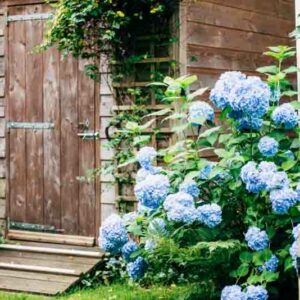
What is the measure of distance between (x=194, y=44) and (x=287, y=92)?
1.80 m

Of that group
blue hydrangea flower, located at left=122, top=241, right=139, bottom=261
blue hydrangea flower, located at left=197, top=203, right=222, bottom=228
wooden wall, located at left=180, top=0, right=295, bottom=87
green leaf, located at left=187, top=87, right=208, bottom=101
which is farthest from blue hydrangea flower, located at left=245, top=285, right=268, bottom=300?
wooden wall, located at left=180, top=0, right=295, bottom=87

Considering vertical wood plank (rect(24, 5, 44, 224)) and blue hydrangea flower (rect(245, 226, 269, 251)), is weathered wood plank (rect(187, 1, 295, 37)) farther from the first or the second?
blue hydrangea flower (rect(245, 226, 269, 251))

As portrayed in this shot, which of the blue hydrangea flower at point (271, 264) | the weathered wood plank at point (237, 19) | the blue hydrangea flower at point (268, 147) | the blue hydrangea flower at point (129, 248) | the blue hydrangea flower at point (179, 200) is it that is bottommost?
the blue hydrangea flower at point (271, 264)

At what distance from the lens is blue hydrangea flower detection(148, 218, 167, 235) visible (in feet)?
17.2

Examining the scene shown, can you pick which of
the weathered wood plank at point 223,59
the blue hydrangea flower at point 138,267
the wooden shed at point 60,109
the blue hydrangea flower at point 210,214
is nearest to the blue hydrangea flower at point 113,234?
the blue hydrangea flower at point 138,267

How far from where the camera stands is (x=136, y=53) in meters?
7.03

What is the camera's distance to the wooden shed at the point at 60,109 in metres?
7.17

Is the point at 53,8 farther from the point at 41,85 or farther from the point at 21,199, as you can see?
the point at 21,199

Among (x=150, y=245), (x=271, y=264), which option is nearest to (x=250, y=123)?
(x=271, y=264)

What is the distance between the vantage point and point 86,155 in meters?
7.26

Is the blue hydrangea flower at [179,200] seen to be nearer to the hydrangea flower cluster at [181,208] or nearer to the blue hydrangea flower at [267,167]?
the hydrangea flower cluster at [181,208]

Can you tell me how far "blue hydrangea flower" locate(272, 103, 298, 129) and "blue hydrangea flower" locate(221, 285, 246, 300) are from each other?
1.09 meters

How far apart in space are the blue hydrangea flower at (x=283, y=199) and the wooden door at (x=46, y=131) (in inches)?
106

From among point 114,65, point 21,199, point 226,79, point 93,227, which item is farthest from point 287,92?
point 21,199
